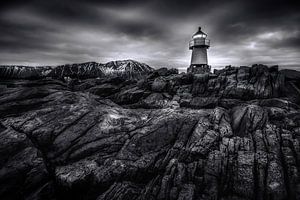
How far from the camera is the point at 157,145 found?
20078 millimetres

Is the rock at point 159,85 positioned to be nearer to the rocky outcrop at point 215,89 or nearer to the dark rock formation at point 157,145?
the rocky outcrop at point 215,89

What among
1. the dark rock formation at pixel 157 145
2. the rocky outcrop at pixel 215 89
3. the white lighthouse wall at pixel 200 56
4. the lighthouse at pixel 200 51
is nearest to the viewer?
the dark rock formation at pixel 157 145

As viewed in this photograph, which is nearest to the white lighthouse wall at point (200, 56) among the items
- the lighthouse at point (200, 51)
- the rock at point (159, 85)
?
the lighthouse at point (200, 51)

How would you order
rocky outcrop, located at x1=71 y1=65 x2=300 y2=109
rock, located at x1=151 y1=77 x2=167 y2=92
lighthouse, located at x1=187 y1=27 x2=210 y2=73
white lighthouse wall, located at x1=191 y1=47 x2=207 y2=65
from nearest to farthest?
rocky outcrop, located at x1=71 y1=65 x2=300 y2=109, rock, located at x1=151 y1=77 x2=167 y2=92, lighthouse, located at x1=187 y1=27 x2=210 y2=73, white lighthouse wall, located at x1=191 y1=47 x2=207 y2=65

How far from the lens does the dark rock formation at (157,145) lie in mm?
15781

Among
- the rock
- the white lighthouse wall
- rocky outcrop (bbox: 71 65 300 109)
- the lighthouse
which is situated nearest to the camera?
rocky outcrop (bbox: 71 65 300 109)

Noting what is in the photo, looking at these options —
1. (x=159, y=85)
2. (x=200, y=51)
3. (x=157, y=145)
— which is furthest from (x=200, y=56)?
(x=157, y=145)

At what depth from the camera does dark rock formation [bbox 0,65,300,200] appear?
15781 mm

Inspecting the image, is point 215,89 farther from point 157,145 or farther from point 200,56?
point 200,56

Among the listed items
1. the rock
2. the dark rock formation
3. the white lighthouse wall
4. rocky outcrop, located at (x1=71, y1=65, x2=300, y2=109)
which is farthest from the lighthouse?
the dark rock formation

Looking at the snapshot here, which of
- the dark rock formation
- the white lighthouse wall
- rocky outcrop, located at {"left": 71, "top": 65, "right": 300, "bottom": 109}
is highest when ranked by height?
the white lighthouse wall

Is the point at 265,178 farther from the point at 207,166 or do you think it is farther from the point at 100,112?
the point at 100,112

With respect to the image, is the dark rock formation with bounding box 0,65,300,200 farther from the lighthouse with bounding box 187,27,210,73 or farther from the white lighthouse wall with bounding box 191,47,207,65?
the white lighthouse wall with bounding box 191,47,207,65

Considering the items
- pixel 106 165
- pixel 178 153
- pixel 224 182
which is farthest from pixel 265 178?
pixel 106 165
